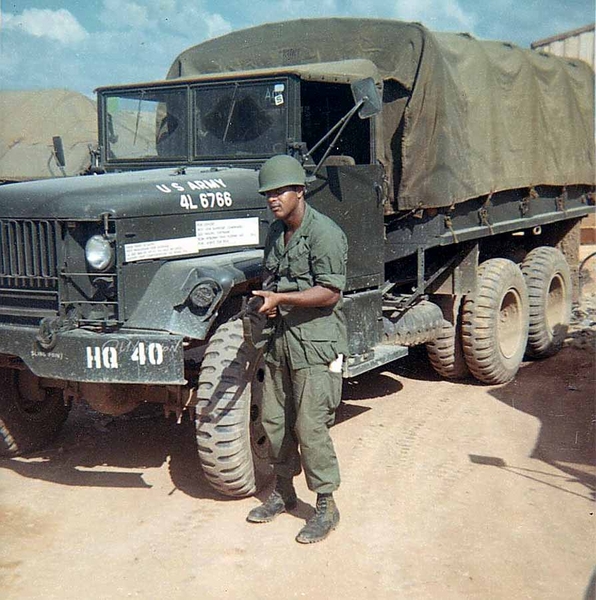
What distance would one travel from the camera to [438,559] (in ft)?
13.3

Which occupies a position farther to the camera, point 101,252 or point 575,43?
point 575,43

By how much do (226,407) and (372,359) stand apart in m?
1.46

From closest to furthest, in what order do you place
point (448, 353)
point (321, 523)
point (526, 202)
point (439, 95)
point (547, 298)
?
point (321, 523) < point (439, 95) < point (448, 353) < point (526, 202) < point (547, 298)

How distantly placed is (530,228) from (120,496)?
4.94 m

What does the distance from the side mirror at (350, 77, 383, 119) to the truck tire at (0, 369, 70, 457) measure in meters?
2.40

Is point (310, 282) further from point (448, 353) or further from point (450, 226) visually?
point (448, 353)

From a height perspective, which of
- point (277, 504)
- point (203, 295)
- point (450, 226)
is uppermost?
point (450, 226)

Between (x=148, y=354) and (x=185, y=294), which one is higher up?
(x=185, y=294)

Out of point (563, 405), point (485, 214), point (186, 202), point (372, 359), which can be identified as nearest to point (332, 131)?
point (186, 202)

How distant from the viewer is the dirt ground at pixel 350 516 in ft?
12.6

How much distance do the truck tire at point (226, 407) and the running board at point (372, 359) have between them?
3.03 feet

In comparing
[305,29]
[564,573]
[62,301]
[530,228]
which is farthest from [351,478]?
[530,228]

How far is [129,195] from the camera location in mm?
4746

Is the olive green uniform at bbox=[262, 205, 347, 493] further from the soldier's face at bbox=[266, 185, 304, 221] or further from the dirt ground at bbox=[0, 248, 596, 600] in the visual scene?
the dirt ground at bbox=[0, 248, 596, 600]
